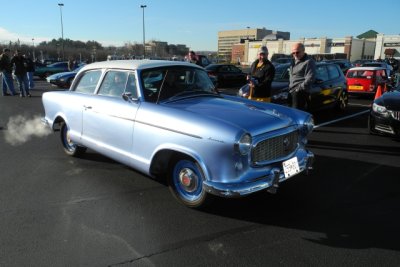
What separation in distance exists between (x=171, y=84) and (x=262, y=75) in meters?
2.44

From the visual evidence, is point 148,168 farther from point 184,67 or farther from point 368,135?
point 368,135

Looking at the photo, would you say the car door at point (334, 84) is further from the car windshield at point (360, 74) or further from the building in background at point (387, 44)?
the building in background at point (387, 44)

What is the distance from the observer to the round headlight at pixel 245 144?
137 inches

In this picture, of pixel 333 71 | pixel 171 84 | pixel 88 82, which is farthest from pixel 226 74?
pixel 171 84

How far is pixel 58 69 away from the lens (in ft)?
87.7

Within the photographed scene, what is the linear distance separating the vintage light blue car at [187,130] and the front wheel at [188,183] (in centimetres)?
1

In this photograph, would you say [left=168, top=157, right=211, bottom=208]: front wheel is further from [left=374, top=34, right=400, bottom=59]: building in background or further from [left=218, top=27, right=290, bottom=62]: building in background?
[left=218, top=27, right=290, bottom=62]: building in background

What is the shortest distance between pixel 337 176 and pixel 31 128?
23.4 feet

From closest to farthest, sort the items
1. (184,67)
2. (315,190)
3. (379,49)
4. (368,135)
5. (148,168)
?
(148,168)
(315,190)
(184,67)
(368,135)
(379,49)

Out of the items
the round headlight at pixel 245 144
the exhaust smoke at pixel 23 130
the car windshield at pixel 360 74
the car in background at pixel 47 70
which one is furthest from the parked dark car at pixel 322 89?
the car in background at pixel 47 70

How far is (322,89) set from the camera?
9.20 m

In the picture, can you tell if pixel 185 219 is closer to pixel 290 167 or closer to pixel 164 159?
pixel 164 159

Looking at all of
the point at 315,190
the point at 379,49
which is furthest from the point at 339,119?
the point at 379,49

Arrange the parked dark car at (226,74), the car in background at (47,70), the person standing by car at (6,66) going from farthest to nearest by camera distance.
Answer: the car in background at (47,70), the parked dark car at (226,74), the person standing by car at (6,66)
